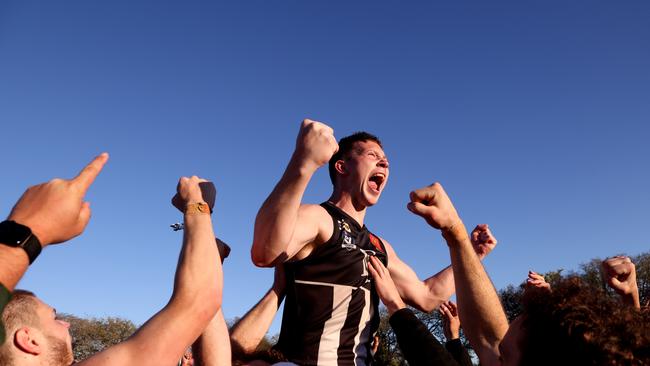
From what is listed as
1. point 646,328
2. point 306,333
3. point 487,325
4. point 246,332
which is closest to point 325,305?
point 306,333

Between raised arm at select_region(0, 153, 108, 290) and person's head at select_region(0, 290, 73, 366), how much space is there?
0.92m

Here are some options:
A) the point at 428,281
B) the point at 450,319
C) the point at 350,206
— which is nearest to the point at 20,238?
the point at 350,206

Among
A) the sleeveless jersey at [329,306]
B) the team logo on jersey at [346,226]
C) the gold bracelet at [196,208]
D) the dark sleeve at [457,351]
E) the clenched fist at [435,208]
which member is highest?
the clenched fist at [435,208]

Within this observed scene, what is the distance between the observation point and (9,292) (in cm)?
206

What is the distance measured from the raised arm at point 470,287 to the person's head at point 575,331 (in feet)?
1.98

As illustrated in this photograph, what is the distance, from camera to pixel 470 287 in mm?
3352

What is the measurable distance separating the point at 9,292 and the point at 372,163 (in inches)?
139

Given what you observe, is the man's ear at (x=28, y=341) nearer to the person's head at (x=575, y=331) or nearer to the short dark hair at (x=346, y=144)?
the person's head at (x=575, y=331)

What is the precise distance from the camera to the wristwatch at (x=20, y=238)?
218 cm

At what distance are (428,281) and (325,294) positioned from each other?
1.53 m

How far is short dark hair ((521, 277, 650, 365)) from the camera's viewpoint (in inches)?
90.1

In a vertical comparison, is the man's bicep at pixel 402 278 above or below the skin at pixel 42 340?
above

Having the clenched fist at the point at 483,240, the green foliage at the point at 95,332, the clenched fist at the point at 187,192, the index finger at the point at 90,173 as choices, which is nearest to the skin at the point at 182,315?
the clenched fist at the point at 187,192

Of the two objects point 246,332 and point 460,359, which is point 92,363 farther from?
point 460,359
